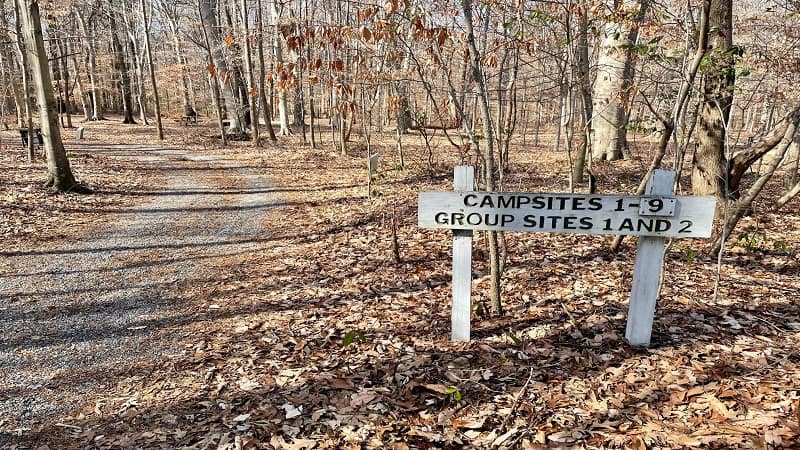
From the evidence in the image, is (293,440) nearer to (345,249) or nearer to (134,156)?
(345,249)

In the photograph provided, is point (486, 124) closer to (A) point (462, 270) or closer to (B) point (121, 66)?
(A) point (462, 270)

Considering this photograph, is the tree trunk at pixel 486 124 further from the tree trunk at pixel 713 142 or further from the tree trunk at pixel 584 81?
the tree trunk at pixel 713 142

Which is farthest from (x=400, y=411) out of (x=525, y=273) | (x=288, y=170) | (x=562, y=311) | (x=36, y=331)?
(x=288, y=170)

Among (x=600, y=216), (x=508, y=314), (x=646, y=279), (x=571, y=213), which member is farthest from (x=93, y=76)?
(x=646, y=279)

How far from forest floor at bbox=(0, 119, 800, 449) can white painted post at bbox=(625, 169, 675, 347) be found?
0.17 metres

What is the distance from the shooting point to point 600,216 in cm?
337

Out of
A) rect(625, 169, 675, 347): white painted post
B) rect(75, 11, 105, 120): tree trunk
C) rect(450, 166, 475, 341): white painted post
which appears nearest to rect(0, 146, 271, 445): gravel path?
rect(450, 166, 475, 341): white painted post

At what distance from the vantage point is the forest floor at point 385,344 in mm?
2939

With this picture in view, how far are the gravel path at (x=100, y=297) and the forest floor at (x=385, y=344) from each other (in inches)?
1.2

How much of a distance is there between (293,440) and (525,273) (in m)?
3.42

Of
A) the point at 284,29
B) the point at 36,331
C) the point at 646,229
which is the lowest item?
the point at 36,331

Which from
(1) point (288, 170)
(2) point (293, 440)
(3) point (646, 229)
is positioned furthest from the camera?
(1) point (288, 170)

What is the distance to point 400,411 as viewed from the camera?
3.12 m

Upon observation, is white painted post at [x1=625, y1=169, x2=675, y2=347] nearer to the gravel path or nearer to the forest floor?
the forest floor
